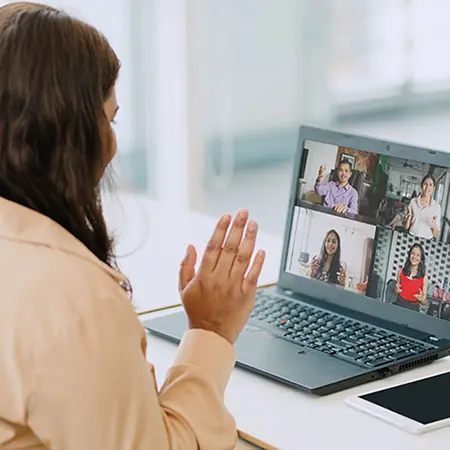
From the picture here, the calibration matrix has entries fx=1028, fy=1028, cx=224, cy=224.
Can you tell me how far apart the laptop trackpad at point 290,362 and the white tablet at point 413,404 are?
0.06 meters

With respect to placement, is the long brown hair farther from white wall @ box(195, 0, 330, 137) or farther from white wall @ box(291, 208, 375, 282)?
white wall @ box(195, 0, 330, 137)

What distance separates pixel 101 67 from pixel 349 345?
0.66 m

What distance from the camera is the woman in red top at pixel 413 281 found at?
155 centimetres

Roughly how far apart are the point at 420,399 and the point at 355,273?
13.1 inches

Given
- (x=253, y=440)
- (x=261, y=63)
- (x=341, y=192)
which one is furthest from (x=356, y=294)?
(x=261, y=63)

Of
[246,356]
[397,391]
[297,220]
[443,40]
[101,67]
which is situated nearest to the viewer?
[101,67]

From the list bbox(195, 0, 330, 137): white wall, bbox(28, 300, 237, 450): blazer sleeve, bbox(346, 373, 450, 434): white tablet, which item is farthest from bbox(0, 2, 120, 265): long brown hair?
bbox(195, 0, 330, 137): white wall

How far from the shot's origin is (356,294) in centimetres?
164

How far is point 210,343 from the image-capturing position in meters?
1.20

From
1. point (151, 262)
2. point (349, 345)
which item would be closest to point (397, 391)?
point (349, 345)

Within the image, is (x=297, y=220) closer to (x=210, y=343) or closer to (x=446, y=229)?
(x=446, y=229)

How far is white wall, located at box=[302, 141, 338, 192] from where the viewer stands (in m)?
1.67

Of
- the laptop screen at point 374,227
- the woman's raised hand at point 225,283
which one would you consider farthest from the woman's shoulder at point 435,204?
the woman's raised hand at point 225,283

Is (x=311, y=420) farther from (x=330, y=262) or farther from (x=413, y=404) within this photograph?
(x=330, y=262)
